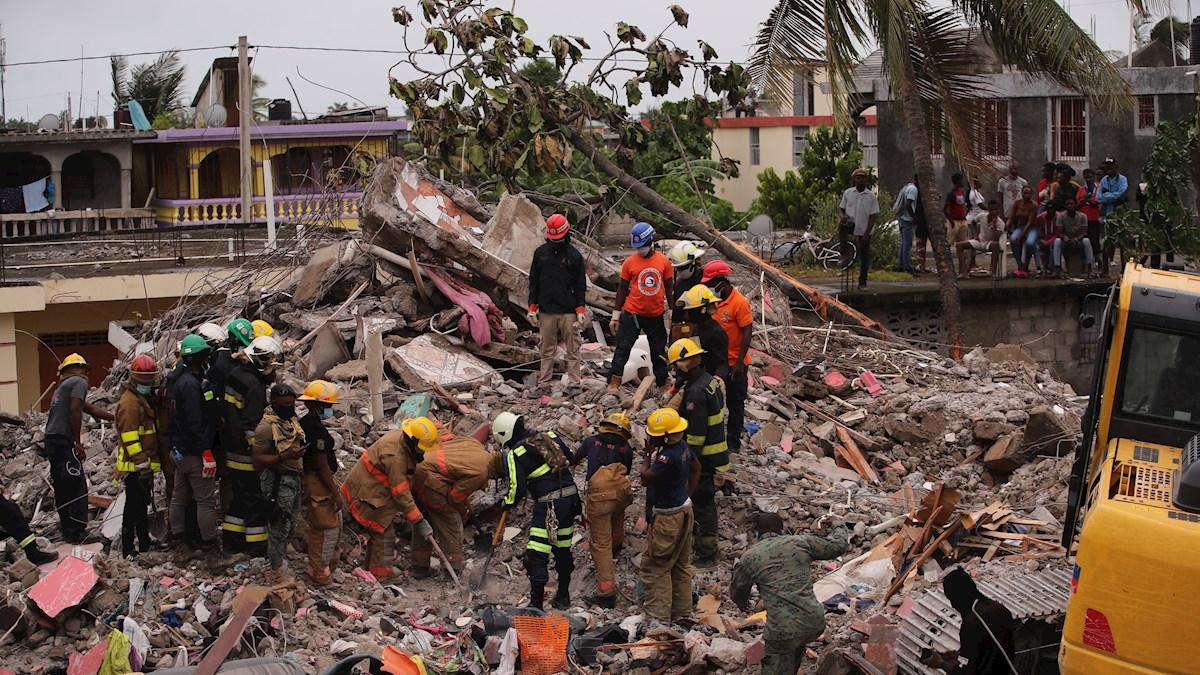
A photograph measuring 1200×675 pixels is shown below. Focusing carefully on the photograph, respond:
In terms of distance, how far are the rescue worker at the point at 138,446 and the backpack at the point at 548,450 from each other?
2.76 metres

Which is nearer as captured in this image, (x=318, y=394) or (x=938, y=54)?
(x=318, y=394)

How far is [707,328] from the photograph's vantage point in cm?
1098

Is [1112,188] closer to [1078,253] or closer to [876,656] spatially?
[1078,253]

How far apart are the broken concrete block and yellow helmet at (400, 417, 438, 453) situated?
7.49ft

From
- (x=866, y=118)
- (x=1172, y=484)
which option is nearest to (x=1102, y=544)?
(x=1172, y=484)

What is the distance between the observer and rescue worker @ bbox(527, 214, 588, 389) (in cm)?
1244

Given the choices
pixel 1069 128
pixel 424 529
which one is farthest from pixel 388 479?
pixel 1069 128

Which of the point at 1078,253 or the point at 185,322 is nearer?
the point at 185,322

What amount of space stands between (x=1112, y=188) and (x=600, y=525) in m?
12.4

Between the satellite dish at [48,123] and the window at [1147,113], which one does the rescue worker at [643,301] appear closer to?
the window at [1147,113]

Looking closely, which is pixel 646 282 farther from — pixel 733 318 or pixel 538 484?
pixel 538 484

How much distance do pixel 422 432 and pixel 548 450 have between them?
916mm

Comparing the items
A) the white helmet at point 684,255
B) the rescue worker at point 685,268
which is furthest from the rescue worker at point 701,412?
the white helmet at point 684,255

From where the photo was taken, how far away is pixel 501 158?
53.9 ft
